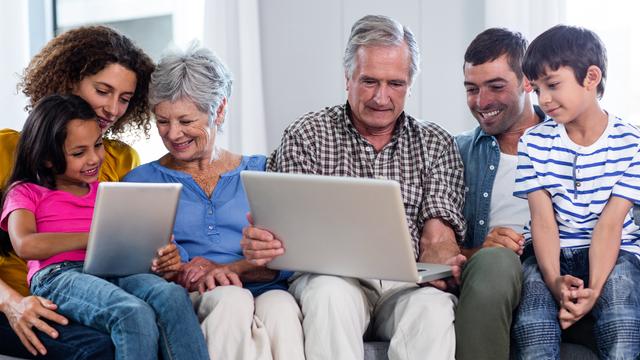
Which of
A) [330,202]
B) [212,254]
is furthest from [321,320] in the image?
[212,254]

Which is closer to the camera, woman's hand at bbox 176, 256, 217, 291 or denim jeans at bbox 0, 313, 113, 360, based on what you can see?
denim jeans at bbox 0, 313, 113, 360

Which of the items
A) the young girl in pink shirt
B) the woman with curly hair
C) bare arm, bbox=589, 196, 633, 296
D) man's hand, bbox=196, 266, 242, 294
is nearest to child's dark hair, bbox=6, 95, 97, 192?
the young girl in pink shirt

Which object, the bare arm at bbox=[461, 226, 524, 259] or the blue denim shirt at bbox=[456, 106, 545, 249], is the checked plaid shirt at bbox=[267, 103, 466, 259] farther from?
the bare arm at bbox=[461, 226, 524, 259]

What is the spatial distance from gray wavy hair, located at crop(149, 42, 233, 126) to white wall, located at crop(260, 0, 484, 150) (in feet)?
4.19

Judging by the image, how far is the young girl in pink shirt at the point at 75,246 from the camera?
191 centimetres

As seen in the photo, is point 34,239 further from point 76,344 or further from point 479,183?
point 479,183

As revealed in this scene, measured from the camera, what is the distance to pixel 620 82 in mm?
3115

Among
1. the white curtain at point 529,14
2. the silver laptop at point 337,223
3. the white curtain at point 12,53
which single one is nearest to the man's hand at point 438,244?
the silver laptop at point 337,223

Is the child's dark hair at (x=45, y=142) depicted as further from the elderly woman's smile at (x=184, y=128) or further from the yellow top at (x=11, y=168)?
the elderly woman's smile at (x=184, y=128)

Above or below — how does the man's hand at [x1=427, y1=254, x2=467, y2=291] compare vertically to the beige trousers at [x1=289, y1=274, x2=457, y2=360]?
above

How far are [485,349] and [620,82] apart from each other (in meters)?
1.55

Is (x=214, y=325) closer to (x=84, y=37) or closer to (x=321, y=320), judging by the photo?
(x=321, y=320)

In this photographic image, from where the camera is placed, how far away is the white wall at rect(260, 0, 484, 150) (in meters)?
3.47

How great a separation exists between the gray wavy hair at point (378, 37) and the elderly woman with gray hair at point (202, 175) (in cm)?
36
